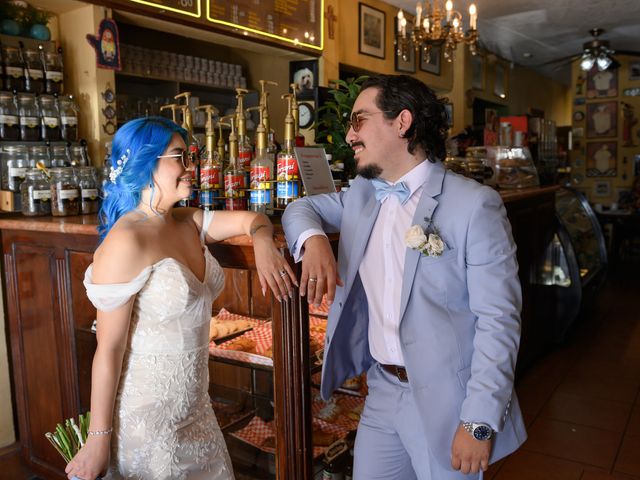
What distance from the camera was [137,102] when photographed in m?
A: 5.46

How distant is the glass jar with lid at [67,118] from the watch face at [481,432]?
3809mm

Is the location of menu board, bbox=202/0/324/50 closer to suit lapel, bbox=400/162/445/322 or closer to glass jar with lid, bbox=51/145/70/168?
glass jar with lid, bbox=51/145/70/168

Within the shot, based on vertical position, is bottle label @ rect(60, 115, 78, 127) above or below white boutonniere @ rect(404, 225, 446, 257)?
above

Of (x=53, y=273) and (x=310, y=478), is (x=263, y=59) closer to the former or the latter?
(x=53, y=273)

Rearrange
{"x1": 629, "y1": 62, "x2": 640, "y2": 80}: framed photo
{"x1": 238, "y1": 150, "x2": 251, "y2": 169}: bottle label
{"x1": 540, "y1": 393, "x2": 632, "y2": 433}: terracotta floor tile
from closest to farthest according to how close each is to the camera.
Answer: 1. {"x1": 238, "y1": 150, "x2": 251, "y2": 169}: bottle label
2. {"x1": 540, "y1": 393, "x2": 632, "y2": 433}: terracotta floor tile
3. {"x1": 629, "y1": 62, "x2": 640, "y2": 80}: framed photo

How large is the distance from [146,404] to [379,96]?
112 centimetres

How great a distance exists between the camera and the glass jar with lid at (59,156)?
4.05 metres

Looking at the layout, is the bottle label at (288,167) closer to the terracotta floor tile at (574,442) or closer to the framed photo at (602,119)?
the terracotta floor tile at (574,442)

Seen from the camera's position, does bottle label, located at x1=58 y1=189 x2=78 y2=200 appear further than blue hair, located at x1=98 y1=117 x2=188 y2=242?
Yes

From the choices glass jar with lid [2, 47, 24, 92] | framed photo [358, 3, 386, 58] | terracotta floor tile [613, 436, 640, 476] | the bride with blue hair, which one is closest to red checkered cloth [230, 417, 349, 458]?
the bride with blue hair

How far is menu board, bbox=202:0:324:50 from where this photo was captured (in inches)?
210

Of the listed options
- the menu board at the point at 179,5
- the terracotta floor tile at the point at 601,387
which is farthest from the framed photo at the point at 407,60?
the terracotta floor tile at the point at 601,387

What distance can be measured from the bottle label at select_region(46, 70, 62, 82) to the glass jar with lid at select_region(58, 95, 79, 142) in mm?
131

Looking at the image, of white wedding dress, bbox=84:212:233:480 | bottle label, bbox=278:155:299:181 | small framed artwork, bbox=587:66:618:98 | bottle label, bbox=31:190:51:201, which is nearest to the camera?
white wedding dress, bbox=84:212:233:480
